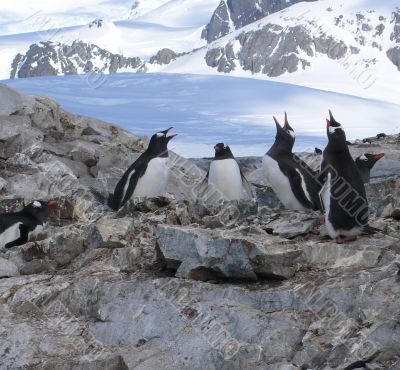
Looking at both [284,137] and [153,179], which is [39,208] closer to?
[153,179]

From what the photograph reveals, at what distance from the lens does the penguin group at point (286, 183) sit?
5996mm

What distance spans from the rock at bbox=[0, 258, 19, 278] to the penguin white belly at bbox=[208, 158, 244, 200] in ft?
11.1

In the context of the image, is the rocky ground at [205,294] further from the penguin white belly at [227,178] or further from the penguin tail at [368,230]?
the penguin white belly at [227,178]

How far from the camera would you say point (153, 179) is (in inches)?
367

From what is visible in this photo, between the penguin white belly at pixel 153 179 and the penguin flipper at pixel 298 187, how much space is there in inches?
72.4

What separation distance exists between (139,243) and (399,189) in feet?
8.84

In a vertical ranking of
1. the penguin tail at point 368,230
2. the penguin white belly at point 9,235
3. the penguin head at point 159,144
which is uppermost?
the penguin head at point 159,144

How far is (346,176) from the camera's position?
614cm

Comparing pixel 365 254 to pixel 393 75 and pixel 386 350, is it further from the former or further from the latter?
pixel 393 75

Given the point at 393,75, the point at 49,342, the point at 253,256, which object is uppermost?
the point at 253,256

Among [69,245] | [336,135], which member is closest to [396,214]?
[336,135]

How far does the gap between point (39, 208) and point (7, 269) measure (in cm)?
224

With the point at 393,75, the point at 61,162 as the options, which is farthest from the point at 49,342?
the point at 393,75

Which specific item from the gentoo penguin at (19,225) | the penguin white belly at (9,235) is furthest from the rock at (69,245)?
the penguin white belly at (9,235)
